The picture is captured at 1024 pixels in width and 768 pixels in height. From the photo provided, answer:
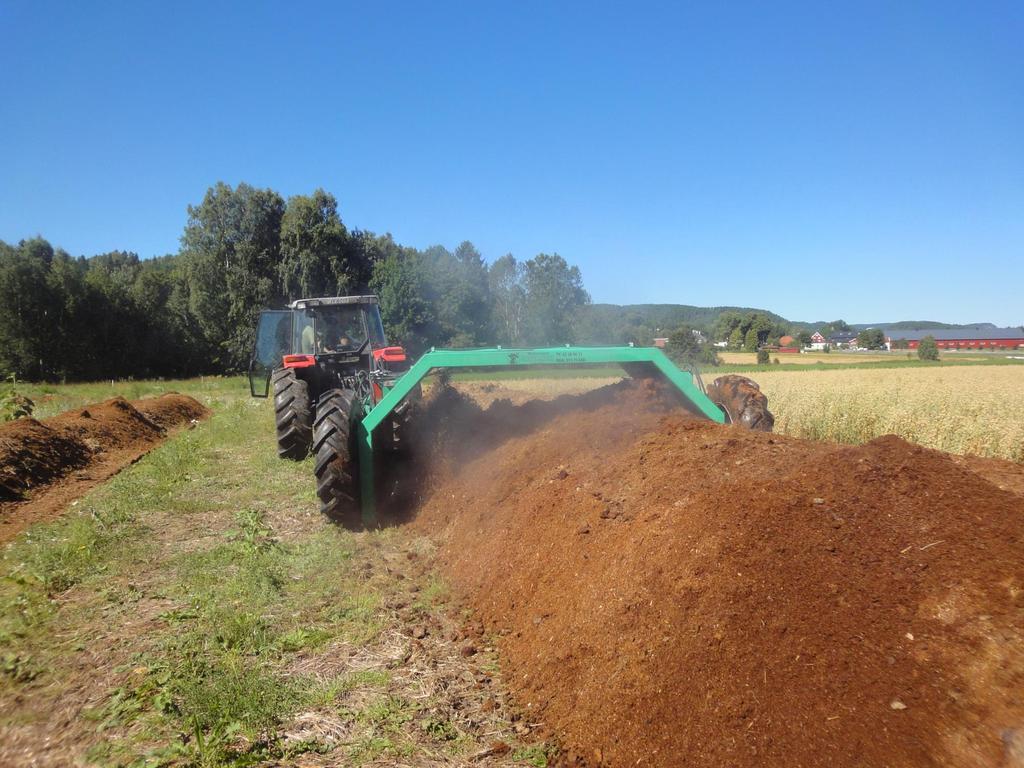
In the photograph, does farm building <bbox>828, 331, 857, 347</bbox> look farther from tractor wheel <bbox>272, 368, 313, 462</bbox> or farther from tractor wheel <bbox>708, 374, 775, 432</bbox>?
tractor wheel <bbox>272, 368, 313, 462</bbox>

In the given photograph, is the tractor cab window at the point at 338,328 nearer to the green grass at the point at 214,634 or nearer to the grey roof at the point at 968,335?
the green grass at the point at 214,634

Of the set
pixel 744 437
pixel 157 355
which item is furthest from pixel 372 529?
pixel 157 355

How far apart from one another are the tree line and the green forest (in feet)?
0.21

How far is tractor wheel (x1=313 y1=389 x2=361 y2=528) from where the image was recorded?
609 cm

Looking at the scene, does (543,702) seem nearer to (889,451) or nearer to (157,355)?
(889,451)

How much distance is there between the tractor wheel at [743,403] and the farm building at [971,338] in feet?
259

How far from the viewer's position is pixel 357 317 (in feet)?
31.8

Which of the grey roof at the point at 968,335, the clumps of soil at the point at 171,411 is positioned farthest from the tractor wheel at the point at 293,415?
the grey roof at the point at 968,335

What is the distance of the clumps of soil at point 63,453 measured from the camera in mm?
7996

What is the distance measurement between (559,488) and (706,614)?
209cm

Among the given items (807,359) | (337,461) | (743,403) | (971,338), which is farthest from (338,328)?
(971,338)

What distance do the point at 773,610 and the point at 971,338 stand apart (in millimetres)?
95674

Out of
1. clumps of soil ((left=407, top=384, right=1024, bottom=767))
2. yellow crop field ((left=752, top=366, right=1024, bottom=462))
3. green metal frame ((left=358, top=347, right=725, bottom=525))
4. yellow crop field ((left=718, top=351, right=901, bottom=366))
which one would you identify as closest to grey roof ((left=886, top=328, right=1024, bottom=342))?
yellow crop field ((left=718, top=351, right=901, bottom=366))

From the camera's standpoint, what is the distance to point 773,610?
2.78 meters
